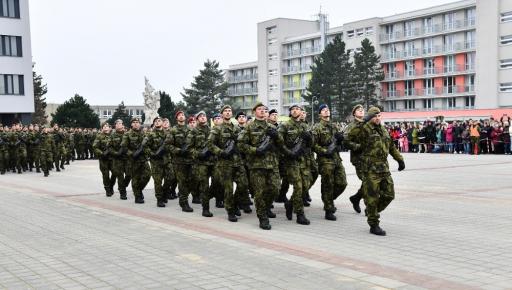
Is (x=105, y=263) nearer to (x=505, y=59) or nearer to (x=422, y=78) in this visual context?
(x=505, y=59)

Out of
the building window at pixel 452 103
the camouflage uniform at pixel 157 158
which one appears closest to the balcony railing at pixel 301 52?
the building window at pixel 452 103

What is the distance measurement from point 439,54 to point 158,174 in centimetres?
6253

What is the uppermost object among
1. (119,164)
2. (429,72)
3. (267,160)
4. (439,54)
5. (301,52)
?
(301,52)

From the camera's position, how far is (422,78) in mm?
72875

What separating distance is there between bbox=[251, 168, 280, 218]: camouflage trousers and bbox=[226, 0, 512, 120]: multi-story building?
43330 mm

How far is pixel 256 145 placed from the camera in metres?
10.1

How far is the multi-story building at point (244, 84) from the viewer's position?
106 metres

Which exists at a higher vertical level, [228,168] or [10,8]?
[10,8]

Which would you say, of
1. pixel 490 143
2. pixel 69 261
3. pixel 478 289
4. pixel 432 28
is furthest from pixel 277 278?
pixel 432 28

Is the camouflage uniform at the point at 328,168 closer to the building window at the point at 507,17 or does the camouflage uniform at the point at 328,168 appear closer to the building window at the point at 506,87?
the building window at the point at 507,17

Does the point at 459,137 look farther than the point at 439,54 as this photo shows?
No

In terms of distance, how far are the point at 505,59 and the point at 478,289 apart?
197 feet

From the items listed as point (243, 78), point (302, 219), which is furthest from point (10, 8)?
point (243, 78)

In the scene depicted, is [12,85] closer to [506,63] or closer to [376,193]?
[376,193]
